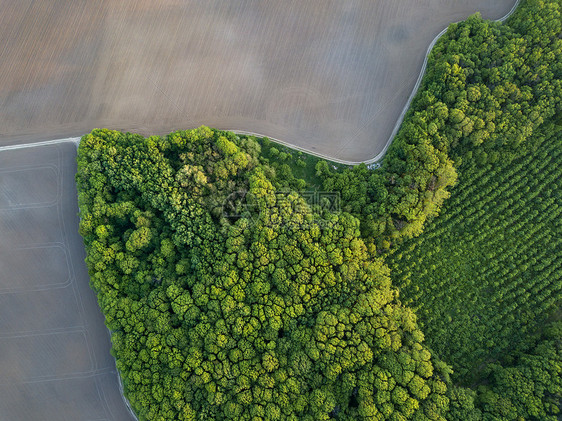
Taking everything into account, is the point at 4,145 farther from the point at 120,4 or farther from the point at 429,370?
the point at 429,370

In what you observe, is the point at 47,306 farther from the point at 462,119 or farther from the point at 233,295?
the point at 462,119

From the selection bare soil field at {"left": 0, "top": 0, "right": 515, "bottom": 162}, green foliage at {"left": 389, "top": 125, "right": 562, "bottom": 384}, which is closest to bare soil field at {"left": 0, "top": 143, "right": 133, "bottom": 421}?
bare soil field at {"left": 0, "top": 0, "right": 515, "bottom": 162}

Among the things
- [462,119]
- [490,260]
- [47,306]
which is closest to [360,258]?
[490,260]

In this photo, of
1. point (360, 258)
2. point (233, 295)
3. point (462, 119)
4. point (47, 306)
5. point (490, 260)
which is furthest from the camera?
point (490, 260)

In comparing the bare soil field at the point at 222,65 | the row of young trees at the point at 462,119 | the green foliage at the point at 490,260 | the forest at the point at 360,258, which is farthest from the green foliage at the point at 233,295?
the bare soil field at the point at 222,65

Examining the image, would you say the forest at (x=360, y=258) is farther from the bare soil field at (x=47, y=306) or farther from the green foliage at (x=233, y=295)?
the bare soil field at (x=47, y=306)

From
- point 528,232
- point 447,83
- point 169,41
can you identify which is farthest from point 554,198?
point 169,41
